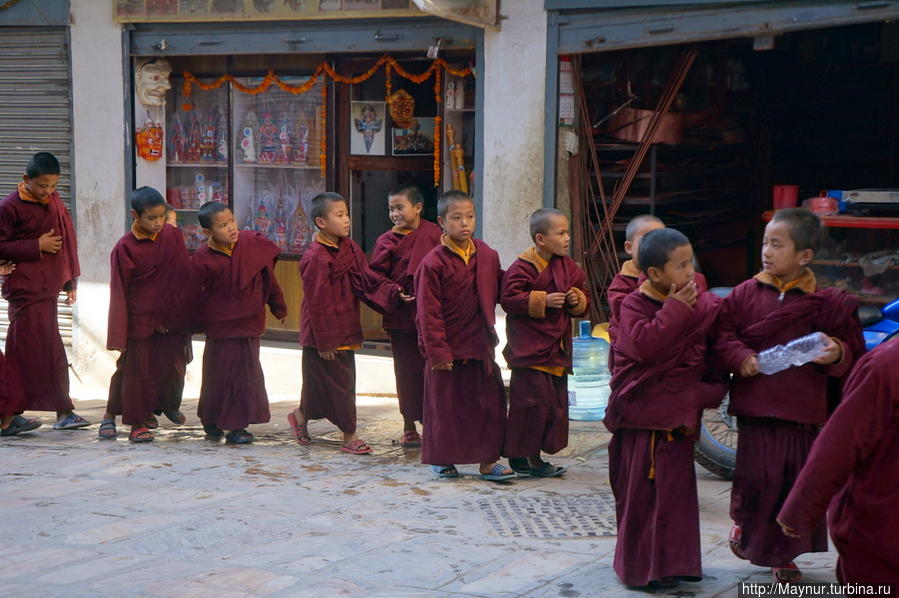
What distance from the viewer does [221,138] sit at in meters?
10.2

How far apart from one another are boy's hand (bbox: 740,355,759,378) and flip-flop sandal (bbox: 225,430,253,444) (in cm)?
400

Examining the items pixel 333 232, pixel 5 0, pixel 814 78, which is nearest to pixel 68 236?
pixel 333 232

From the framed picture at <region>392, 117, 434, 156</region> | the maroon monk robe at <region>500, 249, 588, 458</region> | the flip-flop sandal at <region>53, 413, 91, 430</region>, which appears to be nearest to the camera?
the maroon monk robe at <region>500, 249, 588, 458</region>

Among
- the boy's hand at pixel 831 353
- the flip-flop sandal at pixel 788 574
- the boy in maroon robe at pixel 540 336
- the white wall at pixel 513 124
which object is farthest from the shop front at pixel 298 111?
the flip-flop sandal at pixel 788 574

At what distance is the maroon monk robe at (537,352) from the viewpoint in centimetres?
612

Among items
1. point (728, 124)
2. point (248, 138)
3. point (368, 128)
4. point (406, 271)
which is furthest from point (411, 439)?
point (728, 124)

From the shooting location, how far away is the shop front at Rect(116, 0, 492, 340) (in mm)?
8906

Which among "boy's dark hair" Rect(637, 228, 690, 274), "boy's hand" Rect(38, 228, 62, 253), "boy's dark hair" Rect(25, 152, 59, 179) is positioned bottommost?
"boy's hand" Rect(38, 228, 62, 253)

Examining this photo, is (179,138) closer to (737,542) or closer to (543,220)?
(543,220)

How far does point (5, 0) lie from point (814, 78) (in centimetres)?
734

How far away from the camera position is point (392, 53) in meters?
9.17

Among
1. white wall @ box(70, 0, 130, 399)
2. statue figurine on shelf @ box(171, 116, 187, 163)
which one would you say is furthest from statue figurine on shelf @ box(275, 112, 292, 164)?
white wall @ box(70, 0, 130, 399)

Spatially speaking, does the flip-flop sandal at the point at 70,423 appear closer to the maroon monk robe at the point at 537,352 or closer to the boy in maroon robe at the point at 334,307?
the boy in maroon robe at the point at 334,307

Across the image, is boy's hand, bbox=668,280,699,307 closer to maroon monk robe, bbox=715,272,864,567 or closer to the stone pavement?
maroon monk robe, bbox=715,272,864,567
